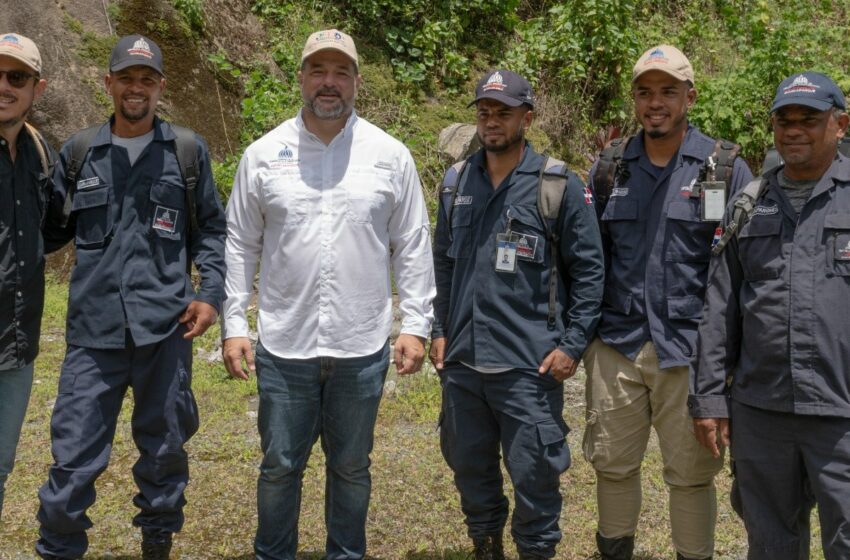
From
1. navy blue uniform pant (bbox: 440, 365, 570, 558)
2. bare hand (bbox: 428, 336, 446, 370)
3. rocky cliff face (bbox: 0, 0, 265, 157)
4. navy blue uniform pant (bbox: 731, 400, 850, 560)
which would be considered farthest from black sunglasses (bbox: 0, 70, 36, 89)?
rocky cliff face (bbox: 0, 0, 265, 157)

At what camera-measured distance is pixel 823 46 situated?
1242 centimetres

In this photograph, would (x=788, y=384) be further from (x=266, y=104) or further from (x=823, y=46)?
(x=823, y=46)

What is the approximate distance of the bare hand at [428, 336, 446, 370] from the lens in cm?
442

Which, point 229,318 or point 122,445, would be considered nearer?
point 229,318

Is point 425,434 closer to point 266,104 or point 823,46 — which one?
point 266,104

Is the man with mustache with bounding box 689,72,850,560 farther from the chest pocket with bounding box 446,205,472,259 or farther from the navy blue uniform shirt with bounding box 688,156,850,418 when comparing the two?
the chest pocket with bounding box 446,205,472,259

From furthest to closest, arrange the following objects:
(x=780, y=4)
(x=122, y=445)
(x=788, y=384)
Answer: (x=780, y=4) < (x=122, y=445) < (x=788, y=384)

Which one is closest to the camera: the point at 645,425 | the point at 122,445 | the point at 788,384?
the point at 788,384

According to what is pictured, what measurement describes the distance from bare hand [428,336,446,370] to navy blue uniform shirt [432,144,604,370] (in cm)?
10

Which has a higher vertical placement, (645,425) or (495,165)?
(495,165)

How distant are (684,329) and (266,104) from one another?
656 cm

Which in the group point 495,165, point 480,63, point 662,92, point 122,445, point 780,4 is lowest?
point 122,445

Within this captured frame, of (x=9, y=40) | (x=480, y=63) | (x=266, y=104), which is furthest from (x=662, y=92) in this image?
(x=480, y=63)

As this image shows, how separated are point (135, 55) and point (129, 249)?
2.66 ft
